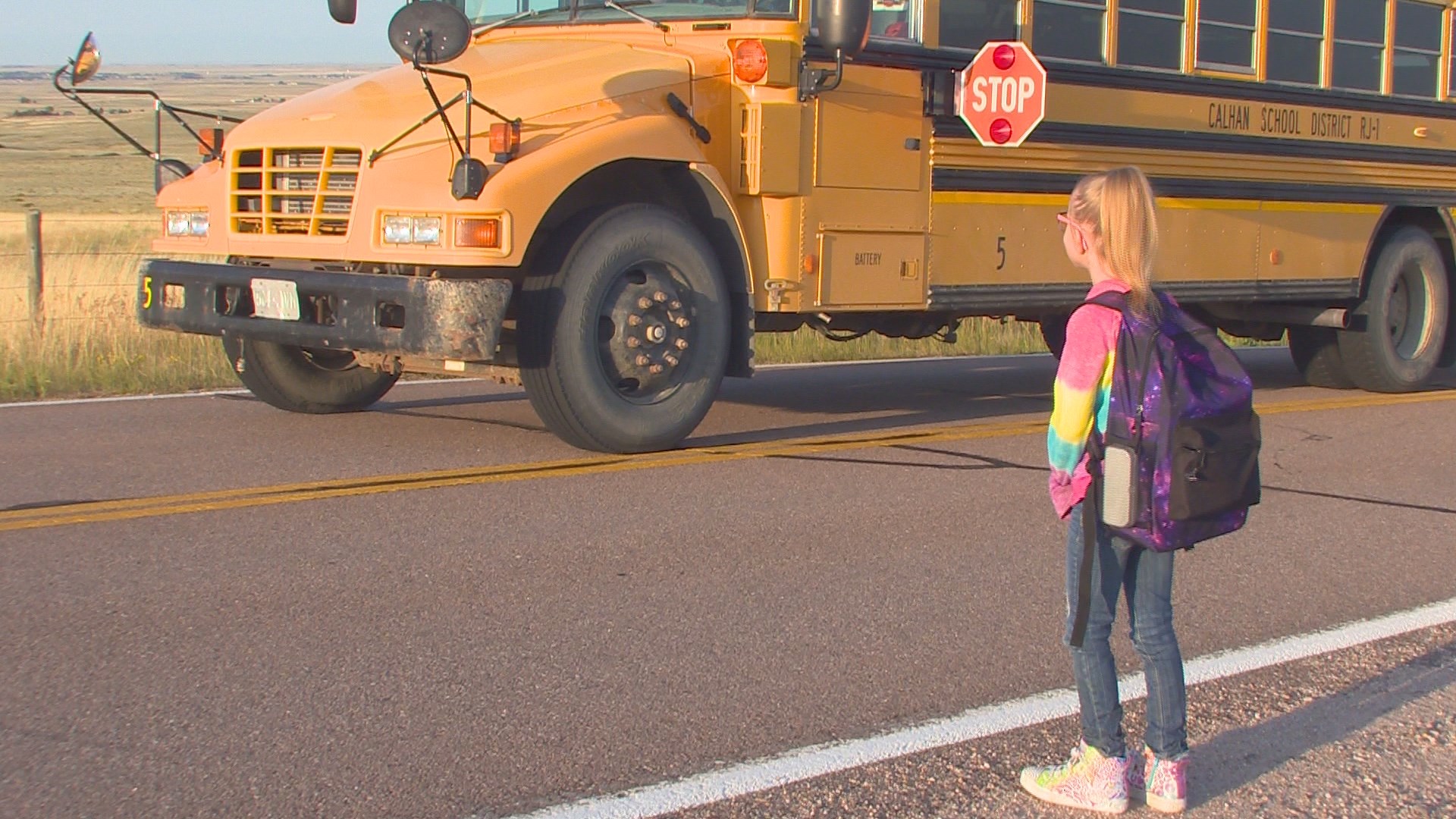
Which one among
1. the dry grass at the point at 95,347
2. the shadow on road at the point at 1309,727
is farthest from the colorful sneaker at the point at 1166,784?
the dry grass at the point at 95,347

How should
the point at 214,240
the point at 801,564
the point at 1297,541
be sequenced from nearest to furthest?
1. the point at 801,564
2. the point at 1297,541
3. the point at 214,240

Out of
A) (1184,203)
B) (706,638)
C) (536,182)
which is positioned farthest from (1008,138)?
(706,638)

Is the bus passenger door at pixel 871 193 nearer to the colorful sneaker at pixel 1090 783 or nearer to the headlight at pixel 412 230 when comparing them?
the headlight at pixel 412 230

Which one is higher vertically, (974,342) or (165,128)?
(165,128)

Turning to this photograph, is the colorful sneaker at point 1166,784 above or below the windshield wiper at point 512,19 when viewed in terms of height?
below

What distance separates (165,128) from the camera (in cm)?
6406

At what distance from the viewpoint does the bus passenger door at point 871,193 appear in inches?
318

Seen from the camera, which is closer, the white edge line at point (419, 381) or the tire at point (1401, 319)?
the white edge line at point (419, 381)

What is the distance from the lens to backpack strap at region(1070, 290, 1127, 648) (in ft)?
11.3

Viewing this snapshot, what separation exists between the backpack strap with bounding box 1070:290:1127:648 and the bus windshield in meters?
4.75

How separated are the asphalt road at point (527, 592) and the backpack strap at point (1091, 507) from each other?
1.83 feet

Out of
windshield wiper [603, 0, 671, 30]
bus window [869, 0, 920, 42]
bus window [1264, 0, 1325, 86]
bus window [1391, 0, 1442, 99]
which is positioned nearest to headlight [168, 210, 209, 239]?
windshield wiper [603, 0, 671, 30]

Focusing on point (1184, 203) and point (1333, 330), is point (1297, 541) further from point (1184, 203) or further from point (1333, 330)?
point (1333, 330)

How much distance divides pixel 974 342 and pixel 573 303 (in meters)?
7.24
